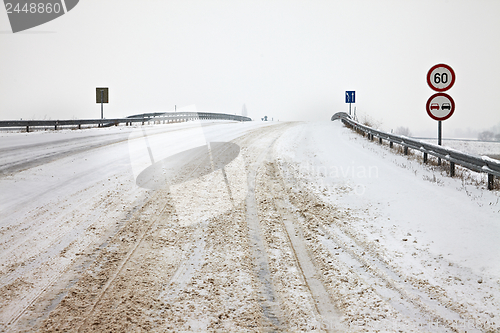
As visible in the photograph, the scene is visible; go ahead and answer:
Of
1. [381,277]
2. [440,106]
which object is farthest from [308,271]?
[440,106]

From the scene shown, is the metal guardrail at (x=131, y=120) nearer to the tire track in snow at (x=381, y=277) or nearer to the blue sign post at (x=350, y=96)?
the blue sign post at (x=350, y=96)

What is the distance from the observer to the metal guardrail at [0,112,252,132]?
20686mm

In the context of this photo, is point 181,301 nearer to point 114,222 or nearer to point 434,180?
point 114,222

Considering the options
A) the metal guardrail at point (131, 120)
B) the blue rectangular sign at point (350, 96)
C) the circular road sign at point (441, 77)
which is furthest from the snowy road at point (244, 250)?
the blue rectangular sign at point (350, 96)

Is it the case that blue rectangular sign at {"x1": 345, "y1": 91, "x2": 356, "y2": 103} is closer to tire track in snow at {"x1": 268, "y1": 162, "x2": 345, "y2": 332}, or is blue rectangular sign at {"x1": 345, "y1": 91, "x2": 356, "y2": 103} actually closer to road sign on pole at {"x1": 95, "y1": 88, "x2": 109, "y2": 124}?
tire track in snow at {"x1": 268, "y1": 162, "x2": 345, "y2": 332}

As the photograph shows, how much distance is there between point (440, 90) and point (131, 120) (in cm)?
2543

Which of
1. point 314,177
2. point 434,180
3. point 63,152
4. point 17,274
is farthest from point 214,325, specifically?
point 63,152

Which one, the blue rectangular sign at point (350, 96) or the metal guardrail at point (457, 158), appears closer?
the metal guardrail at point (457, 158)

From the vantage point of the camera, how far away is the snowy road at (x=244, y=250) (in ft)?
11.6

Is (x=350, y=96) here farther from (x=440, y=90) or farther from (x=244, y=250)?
(x=244, y=250)

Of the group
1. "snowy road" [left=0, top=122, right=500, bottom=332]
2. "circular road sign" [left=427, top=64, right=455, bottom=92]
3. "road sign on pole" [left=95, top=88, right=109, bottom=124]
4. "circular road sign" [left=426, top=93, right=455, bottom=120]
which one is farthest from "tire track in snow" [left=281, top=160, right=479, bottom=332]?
"road sign on pole" [left=95, top=88, right=109, bottom=124]

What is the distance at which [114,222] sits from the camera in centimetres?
599

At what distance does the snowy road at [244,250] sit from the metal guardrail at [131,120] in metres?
12.8

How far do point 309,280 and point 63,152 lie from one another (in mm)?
A: 11011
